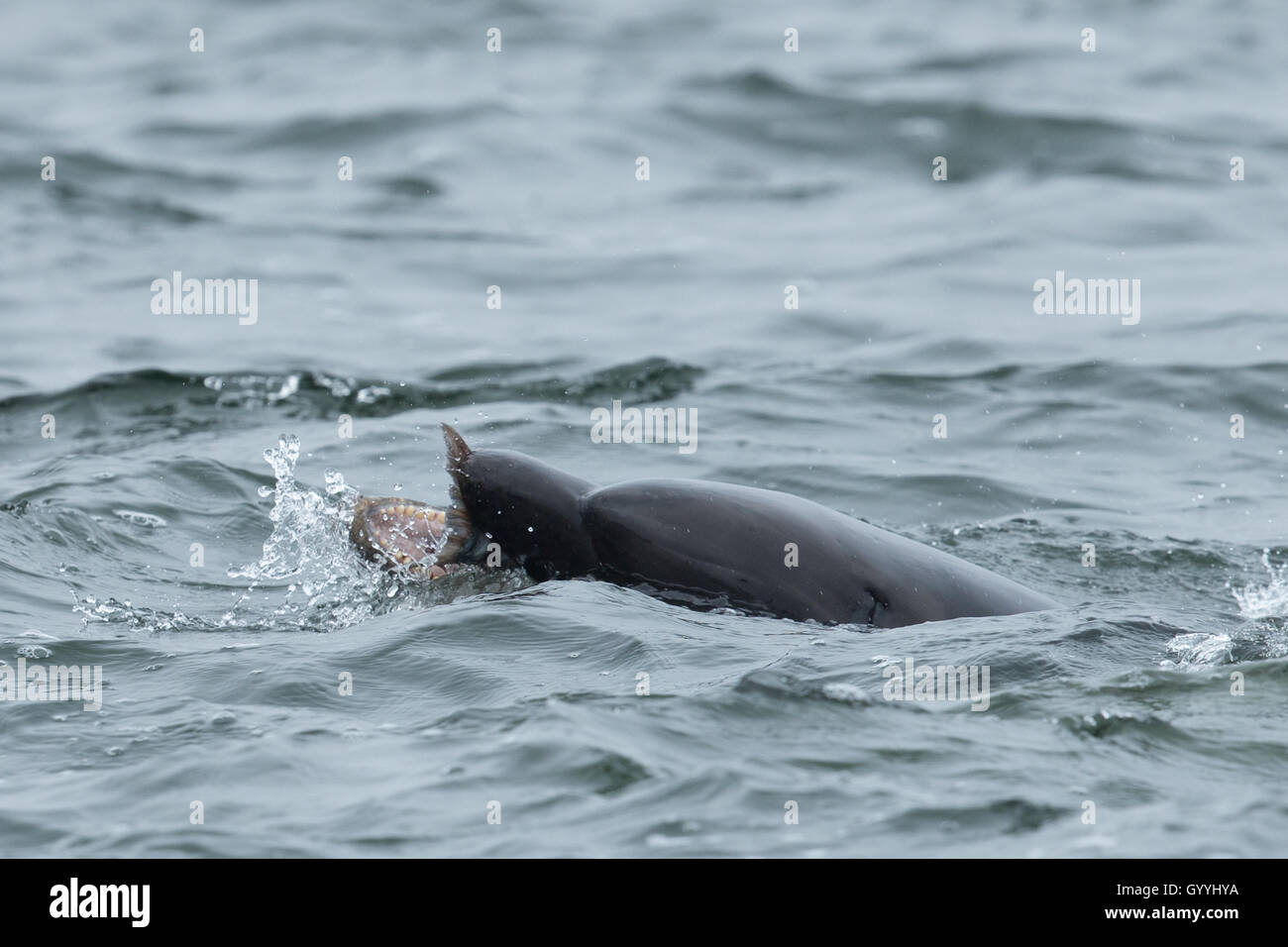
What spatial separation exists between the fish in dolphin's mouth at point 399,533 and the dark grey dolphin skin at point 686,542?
18 cm

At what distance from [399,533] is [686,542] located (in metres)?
1.04

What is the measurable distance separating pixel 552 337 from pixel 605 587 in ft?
22.4

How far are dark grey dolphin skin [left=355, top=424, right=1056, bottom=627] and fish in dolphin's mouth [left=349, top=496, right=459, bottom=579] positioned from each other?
0.18 meters

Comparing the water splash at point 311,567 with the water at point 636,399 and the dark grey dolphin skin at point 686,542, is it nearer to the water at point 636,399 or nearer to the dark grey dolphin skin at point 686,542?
the water at point 636,399

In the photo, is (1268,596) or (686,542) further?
(1268,596)

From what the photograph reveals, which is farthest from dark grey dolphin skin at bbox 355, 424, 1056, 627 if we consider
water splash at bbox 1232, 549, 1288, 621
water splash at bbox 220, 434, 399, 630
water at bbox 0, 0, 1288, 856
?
water splash at bbox 1232, 549, 1288, 621

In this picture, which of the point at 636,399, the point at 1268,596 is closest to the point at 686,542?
the point at 1268,596

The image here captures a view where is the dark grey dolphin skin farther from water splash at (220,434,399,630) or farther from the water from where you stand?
water splash at (220,434,399,630)

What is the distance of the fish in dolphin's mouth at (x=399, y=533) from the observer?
6223 mm

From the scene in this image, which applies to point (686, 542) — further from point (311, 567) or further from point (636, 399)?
point (636, 399)

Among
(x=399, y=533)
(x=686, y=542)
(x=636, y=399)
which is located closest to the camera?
(x=686, y=542)

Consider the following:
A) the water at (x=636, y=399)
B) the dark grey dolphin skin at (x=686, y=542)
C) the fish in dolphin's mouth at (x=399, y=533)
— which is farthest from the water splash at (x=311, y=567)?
the dark grey dolphin skin at (x=686, y=542)

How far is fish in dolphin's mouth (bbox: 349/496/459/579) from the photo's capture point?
245 inches

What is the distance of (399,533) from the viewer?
623 cm
